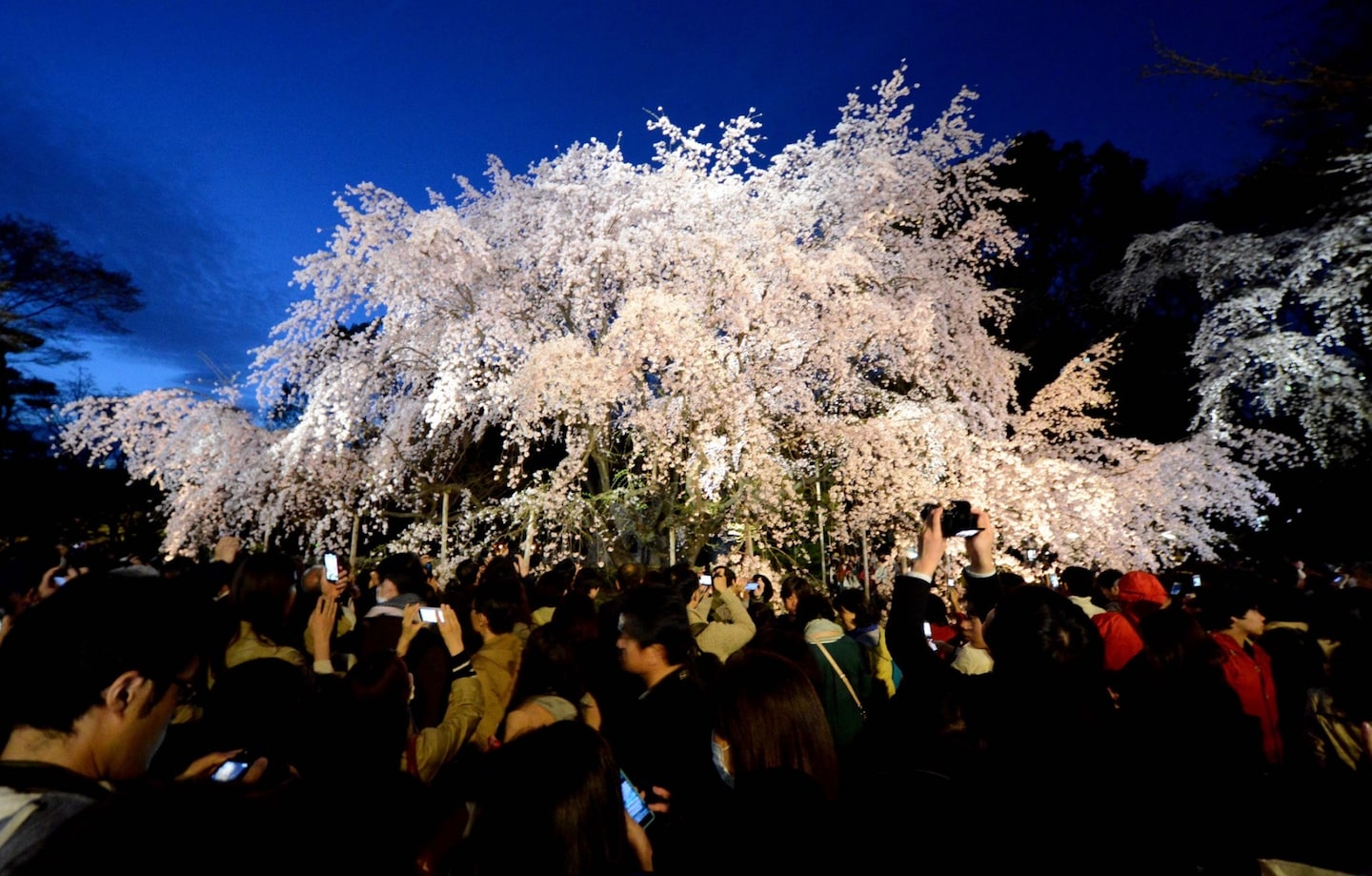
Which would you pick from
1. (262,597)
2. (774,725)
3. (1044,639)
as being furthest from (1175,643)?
(262,597)

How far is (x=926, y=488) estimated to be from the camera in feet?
38.4

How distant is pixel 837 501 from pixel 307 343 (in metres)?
11.1

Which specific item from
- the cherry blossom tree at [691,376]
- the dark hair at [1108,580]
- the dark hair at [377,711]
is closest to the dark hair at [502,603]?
the dark hair at [377,711]

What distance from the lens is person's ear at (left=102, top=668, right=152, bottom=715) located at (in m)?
1.61

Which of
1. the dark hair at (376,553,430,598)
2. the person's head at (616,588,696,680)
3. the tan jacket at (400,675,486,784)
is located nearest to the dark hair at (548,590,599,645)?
the tan jacket at (400,675,486,784)

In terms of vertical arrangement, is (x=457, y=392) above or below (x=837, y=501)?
above

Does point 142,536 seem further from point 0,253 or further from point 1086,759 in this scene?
point 1086,759

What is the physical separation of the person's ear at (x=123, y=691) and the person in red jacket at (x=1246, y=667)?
507 cm

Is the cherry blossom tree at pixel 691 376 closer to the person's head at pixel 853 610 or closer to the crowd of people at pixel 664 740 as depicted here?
the person's head at pixel 853 610

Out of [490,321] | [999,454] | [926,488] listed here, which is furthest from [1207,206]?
[490,321]

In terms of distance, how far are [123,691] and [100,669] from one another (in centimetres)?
8

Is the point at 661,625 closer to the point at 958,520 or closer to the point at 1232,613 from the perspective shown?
the point at 958,520

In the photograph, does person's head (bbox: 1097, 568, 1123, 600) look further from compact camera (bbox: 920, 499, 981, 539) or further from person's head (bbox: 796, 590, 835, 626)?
compact camera (bbox: 920, 499, 981, 539)

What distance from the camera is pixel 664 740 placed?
273 cm
